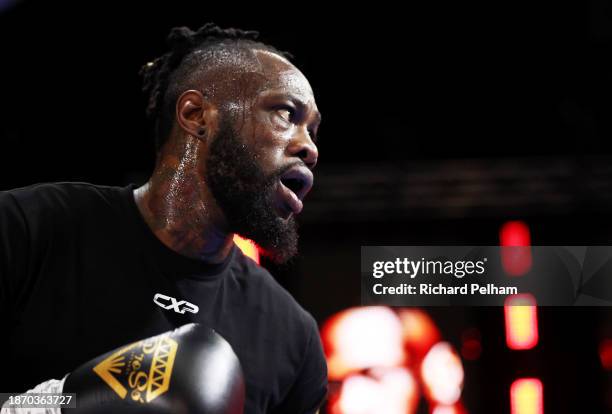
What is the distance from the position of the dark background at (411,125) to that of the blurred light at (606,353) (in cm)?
5

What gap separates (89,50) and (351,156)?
5.45 ft

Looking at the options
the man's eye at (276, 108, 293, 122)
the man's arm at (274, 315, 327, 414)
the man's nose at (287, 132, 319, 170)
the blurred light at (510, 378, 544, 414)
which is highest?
the man's eye at (276, 108, 293, 122)

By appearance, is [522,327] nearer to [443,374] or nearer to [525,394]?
[525,394]

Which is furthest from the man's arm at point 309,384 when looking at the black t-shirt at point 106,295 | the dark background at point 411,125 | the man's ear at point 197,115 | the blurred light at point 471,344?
the blurred light at point 471,344

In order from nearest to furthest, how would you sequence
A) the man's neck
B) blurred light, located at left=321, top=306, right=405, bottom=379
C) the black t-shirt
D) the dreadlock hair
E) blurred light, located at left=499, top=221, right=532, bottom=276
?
the black t-shirt
the man's neck
the dreadlock hair
blurred light, located at left=499, top=221, right=532, bottom=276
blurred light, located at left=321, top=306, right=405, bottom=379

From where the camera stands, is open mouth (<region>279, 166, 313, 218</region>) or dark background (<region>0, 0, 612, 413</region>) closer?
open mouth (<region>279, 166, 313, 218</region>)

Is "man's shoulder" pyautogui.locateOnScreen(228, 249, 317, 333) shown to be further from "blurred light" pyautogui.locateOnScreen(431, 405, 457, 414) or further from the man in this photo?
"blurred light" pyautogui.locateOnScreen(431, 405, 457, 414)

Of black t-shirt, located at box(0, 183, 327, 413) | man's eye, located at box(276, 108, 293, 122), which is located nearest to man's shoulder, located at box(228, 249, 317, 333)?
black t-shirt, located at box(0, 183, 327, 413)

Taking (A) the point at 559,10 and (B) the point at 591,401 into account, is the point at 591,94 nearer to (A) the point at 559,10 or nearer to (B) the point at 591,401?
(A) the point at 559,10

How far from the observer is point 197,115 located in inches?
68.8

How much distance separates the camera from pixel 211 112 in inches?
68.3

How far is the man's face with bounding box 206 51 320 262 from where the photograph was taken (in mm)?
1676

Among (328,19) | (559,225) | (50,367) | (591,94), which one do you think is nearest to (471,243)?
(559,225)

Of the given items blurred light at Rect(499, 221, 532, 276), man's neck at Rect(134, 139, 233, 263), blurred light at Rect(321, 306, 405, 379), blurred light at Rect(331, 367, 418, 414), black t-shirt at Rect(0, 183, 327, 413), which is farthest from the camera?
blurred light at Rect(321, 306, 405, 379)
